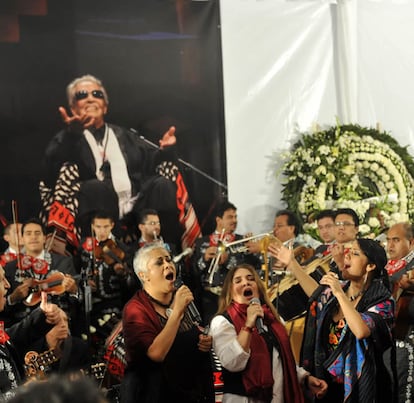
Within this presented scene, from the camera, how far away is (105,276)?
22.8ft

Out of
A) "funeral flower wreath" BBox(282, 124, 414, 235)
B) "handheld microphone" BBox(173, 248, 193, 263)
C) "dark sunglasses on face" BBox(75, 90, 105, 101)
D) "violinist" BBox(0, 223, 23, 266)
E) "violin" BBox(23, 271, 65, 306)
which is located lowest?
"violin" BBox(23, 271, 65, 306)

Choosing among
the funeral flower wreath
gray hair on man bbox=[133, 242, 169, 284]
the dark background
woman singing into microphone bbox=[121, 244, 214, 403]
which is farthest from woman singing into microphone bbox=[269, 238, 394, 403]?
the dark background

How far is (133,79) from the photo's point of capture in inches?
319

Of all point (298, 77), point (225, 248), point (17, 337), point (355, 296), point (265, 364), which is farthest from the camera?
point (298, 77)

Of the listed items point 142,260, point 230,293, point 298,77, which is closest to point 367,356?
point 230,293

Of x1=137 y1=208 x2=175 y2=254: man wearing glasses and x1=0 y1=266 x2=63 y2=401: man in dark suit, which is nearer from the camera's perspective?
x1=0 y1=266 x2=63 y2=401: man in dark suit

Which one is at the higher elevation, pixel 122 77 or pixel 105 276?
pixel 122 77

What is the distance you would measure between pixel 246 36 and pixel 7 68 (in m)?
2.52

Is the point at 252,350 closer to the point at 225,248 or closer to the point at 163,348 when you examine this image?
the point at 163,348

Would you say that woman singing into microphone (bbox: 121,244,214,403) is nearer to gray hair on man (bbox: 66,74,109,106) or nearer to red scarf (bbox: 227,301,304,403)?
red scarf (bbox: 227,301,304,403)

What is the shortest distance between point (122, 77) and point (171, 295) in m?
4.09

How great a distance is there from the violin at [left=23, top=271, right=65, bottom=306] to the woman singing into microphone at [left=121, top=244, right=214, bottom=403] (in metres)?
1.93

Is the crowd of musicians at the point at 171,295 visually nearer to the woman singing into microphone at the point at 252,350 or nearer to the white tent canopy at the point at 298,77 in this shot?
the woman singing into microphone at the point at 252,350

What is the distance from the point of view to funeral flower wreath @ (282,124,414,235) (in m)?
8.13
